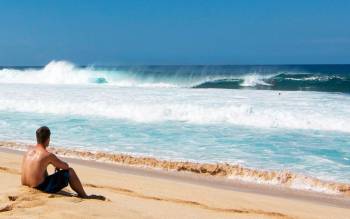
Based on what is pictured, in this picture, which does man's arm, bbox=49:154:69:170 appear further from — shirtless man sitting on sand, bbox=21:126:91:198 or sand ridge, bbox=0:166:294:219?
sand ridge, bbox=0:166:294:219

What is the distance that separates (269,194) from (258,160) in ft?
8.09

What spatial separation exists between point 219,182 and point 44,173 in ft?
11.9

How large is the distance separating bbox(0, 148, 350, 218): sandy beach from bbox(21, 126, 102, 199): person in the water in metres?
0.11

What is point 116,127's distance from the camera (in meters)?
15.5

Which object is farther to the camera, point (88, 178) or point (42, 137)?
point (88, 178)

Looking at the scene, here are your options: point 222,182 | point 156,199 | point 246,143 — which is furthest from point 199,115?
point 156,199

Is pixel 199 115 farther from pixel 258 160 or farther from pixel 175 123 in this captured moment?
pixel 258 160

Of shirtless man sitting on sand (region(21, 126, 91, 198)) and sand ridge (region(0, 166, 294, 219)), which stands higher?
shirtless man sitting on sand (region(21, 126, 91, 198))

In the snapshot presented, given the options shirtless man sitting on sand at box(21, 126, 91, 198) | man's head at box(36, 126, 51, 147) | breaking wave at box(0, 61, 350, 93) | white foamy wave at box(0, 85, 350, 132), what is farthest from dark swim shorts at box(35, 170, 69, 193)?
breaking wave at box(0, 61, 350, 93)

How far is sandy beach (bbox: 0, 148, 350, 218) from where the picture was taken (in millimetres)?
5180

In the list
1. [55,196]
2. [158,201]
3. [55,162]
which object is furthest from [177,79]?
[55,196]

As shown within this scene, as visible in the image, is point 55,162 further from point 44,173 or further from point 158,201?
point 158,201

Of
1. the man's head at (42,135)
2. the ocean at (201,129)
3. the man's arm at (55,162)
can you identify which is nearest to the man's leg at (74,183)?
the man's arm at (55,162)

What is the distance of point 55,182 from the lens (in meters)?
5.79
